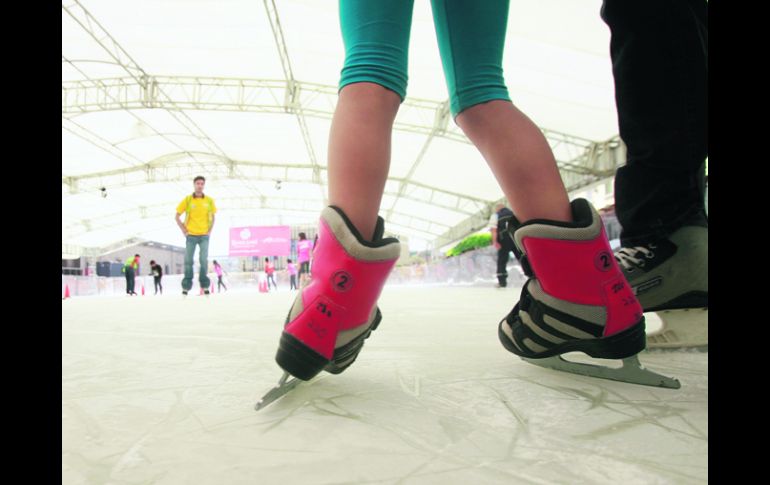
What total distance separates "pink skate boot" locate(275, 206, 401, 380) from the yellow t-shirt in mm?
3667

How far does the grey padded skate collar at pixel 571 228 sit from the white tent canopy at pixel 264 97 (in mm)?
4787

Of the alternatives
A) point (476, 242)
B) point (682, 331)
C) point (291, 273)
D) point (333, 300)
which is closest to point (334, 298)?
point (333, 300)

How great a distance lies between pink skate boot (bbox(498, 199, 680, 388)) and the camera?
20.8 inches

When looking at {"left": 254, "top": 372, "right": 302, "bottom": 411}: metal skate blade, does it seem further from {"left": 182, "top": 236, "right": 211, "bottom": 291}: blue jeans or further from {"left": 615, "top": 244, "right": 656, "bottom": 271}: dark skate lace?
{"left": 182, "top": 236, "right": 211, "bottom": 291}: blue jeans

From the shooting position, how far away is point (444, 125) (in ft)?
24.7

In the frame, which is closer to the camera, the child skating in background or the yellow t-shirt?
the child skating in background

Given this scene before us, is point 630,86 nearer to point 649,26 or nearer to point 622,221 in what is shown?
point 649,26

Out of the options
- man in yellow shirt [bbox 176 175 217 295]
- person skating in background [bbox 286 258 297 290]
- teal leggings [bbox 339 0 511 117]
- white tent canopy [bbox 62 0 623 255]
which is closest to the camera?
teal leggings [bbox 339 0 511 117]

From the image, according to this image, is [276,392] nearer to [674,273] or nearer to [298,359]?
[298,359]

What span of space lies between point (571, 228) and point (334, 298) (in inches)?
12.4

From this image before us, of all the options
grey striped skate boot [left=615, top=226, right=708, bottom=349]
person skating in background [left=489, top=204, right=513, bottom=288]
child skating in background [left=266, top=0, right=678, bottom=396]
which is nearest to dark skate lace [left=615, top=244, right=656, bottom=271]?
grey striped skate boot [left=615, top=226, right=708, bottom=349]
